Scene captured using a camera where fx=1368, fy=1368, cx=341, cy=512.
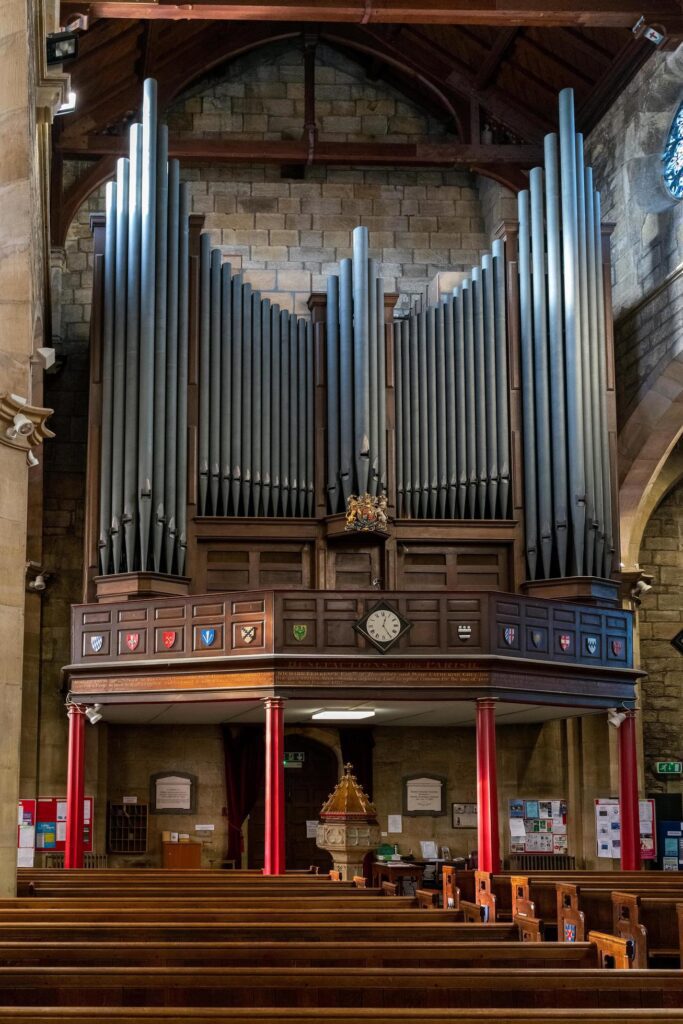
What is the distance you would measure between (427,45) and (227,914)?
1684 centimetres

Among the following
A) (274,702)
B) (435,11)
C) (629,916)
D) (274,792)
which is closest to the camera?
(629,916)

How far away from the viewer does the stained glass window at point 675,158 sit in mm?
17703

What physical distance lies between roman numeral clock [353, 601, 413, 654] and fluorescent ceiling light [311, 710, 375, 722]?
2.28m

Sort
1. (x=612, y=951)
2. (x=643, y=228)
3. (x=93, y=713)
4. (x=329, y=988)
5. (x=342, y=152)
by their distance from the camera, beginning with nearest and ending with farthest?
(x=329, y=988) → (x=612, y=951) → (x=93, y=713) → (x=643, y=228) → (x=342, y=152)

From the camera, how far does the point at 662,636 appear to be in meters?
21.8

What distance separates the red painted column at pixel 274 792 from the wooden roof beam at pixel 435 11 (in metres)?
8.27

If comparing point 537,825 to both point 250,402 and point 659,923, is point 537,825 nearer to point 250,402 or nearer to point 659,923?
point 250,402

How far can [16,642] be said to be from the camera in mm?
9797

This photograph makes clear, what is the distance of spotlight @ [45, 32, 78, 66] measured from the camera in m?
12.7

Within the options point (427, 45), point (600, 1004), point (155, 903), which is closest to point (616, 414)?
point (427, 45)

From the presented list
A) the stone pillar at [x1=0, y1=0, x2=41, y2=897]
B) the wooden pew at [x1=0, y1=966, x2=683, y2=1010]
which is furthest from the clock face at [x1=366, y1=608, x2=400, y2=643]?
the wooden pew at [x1=0, y1=966, x2=683, y2=1010]

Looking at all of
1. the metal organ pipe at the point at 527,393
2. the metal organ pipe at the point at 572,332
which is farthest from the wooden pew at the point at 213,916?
the metal organ pipe at the point at 527,393

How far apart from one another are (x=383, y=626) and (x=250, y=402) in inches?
158

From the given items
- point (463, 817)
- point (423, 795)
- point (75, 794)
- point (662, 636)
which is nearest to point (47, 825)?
point (75, 794)
